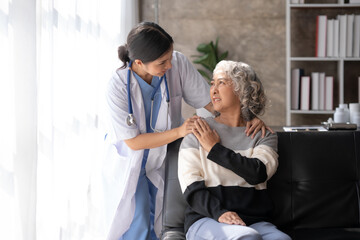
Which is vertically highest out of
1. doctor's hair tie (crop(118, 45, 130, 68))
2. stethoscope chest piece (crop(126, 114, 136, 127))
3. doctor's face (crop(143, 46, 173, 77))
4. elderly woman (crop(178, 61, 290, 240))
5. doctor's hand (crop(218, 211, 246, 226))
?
doctor's hair tie (crop(118, 45, 130, 68))

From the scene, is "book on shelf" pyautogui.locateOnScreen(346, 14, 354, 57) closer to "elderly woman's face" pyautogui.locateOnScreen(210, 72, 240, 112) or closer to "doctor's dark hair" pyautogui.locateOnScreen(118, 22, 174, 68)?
"elderly woman's face" pyautogui.locateOnScreen(210, 72, 240, 112)

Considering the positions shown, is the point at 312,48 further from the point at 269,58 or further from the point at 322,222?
the point at 322,222

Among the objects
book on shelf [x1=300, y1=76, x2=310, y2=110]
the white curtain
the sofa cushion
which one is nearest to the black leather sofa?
the sofa cushion

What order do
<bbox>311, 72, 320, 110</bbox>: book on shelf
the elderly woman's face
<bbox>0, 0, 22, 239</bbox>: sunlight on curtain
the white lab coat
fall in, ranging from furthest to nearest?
<bbox>311, 72, 320, 110</bbox>: book on shelf → the white lab coat → the elderly woman's face → <bbox>0, 0, 22, 239</bbox>: sunlight on curtain

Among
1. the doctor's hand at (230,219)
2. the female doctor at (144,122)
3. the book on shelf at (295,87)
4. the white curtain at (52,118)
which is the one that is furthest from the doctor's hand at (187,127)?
the book on shelf at (295,87)

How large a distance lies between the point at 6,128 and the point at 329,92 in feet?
9.34

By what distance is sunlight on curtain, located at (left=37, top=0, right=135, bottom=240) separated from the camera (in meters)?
1.98

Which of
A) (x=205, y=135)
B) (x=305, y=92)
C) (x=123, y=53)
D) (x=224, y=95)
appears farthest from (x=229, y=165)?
(x=305, y=92)

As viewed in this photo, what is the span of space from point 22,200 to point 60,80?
2.05 ft

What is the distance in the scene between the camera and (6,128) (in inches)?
65.2

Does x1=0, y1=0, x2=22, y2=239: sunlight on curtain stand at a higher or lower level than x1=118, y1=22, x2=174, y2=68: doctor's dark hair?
lower

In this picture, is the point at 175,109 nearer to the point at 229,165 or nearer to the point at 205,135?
the point at 205,135

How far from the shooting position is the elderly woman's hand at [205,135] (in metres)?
1.79

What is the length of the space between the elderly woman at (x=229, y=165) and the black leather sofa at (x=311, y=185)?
10 cm
